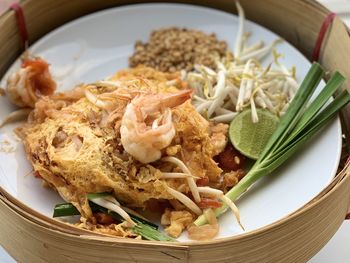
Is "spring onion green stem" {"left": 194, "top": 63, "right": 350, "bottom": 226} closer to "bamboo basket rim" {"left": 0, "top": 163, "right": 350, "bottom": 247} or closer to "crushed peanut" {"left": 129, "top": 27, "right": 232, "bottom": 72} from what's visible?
"bamboo basket rim" {"left": 0, "top": 163, "right": 350, "bottom": 247}

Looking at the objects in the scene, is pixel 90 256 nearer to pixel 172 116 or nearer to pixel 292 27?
pixel 172 116


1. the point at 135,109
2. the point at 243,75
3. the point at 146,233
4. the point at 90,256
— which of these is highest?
the point at 243,75

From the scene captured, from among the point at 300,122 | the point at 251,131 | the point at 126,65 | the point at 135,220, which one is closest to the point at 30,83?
the point at 126,65

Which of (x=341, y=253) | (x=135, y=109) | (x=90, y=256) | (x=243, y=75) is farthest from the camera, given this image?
(x=243, y=75)

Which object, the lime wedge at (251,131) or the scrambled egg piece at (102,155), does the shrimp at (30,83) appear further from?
the lime wedge at (251,131)

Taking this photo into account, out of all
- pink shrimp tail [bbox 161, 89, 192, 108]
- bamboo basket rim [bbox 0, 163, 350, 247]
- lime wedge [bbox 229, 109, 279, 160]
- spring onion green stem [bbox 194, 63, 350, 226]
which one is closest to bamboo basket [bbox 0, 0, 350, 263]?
bamboo basket rim [bbox 0, 163, 350, 247]

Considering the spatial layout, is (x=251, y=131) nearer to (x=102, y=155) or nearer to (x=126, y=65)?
(x=102, y=155)

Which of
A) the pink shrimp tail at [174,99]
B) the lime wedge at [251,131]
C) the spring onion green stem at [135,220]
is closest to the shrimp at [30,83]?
the spring onion green stem at [135,220]

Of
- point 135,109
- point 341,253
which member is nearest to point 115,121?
point 135,109
